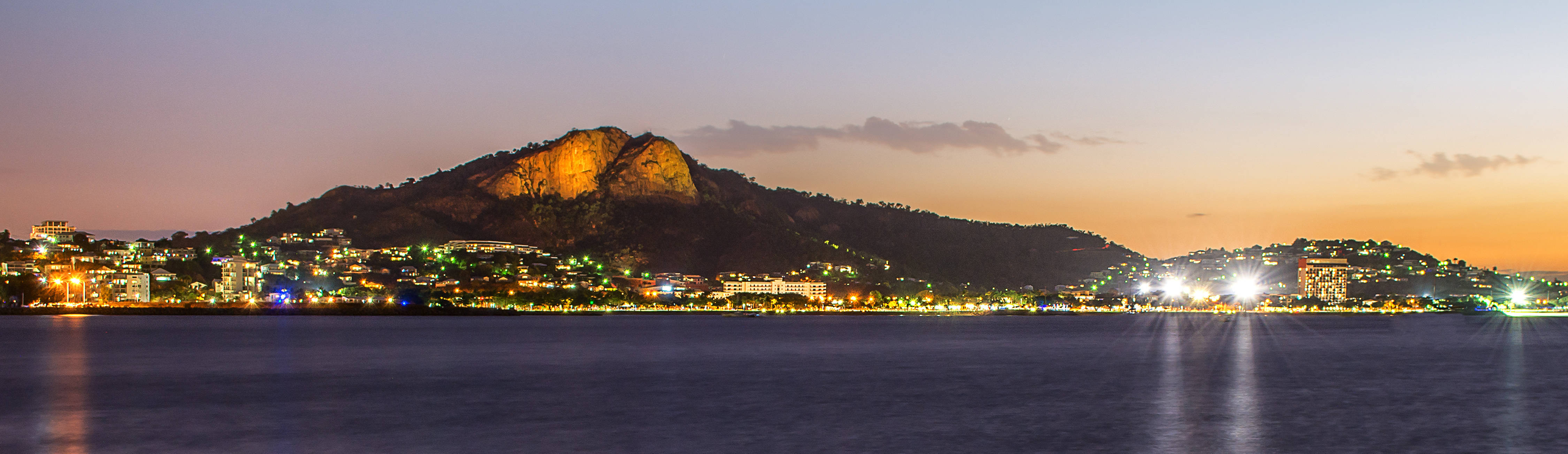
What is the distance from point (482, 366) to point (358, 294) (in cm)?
12437

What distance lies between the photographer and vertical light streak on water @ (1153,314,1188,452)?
2691cm

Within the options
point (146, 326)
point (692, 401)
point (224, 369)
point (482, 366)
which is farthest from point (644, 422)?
point (146, 326)

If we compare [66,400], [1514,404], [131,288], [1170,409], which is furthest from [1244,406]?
[131,288]

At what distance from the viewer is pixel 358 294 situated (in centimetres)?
16650

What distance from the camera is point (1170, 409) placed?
34375 millimetres

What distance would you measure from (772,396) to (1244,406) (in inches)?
562

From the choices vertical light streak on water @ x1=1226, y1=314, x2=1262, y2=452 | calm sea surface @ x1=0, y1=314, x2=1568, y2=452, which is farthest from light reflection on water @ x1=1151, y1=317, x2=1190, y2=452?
vertical light streak on water @ x1=1226, y1=314, x2=1262, y2=452

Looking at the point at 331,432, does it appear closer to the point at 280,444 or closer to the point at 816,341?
Result: the point at 280,444

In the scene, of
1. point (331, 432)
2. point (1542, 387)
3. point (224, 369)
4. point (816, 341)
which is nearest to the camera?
point (331, 432)

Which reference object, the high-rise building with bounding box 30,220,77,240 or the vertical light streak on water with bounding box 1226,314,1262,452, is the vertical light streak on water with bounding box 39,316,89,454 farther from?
the high-rise building with bounding box 30,220,77,240

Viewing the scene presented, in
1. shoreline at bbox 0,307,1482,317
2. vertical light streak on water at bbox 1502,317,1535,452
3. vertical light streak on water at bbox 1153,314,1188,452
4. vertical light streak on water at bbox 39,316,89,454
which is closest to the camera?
vertical light streak on water at bbox 39,316,89,454

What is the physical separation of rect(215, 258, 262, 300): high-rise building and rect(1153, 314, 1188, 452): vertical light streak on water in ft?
452

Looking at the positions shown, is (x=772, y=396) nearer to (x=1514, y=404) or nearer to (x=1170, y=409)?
(x=1170, y=409)

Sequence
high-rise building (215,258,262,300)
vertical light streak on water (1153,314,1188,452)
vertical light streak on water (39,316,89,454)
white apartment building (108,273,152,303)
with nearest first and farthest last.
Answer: vertical light streak on water (39,316,89,454) → vertical light streak on water (1153,314,1188,452) → white apartment building (108,273,152,303) → high-rise building (215,258,262,300)
